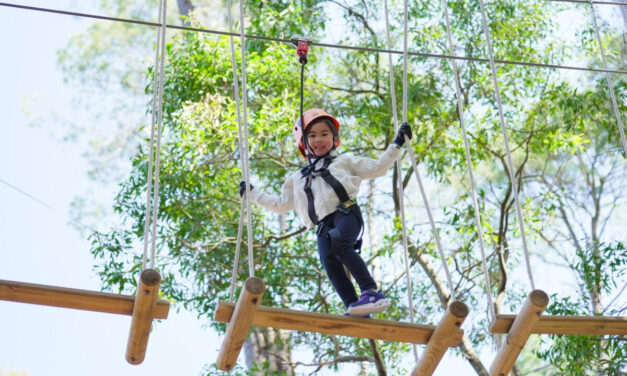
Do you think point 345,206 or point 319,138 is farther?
point 319,138

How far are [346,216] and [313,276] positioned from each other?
9.76ft

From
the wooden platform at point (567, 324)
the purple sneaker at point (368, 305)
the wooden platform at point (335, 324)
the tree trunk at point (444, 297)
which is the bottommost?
the wooden platform at point (335, 324)

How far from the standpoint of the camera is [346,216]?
3.17 metres

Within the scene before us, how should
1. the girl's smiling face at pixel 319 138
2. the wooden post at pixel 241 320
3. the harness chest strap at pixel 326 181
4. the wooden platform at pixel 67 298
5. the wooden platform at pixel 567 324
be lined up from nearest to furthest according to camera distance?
the wooden post at pixel 241 320 < the wooden platform at pixel 67 298 < the wooden platform at pixel 567 324 < the harness chest strap at pixel 326 181 < the girl's smiling face at pixel 319 138

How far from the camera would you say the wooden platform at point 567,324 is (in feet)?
9.21

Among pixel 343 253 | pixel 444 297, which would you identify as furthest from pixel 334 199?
pixel 444 297

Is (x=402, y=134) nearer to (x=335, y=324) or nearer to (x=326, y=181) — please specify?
(x=326, y=181)

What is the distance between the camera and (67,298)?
2652 mm

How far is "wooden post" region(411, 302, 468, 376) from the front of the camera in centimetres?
267

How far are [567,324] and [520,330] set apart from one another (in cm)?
19

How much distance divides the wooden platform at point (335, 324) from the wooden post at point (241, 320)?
0.13 ft

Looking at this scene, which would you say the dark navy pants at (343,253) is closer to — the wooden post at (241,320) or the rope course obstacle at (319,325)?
the rope course obstacle at (319,325)

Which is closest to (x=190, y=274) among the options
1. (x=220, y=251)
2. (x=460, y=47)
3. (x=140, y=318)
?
(x=220, y=251)

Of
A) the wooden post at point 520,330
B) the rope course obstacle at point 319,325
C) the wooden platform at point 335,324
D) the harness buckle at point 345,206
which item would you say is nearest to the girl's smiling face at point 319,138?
the harness buckle at point 345,206
